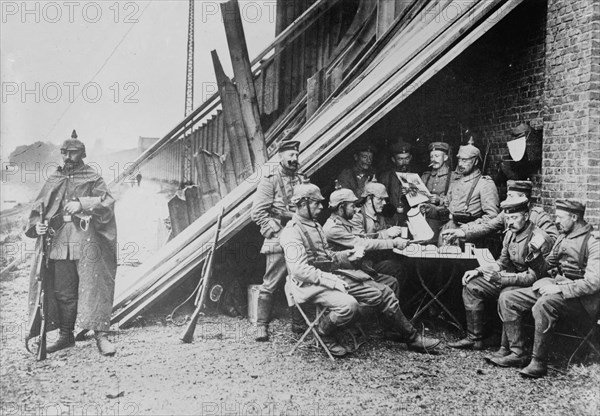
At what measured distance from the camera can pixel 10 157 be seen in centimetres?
518

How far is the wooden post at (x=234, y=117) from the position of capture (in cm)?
757

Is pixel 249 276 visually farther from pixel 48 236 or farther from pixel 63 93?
pixel 63 93

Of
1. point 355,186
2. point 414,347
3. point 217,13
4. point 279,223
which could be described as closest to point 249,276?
point 279,223

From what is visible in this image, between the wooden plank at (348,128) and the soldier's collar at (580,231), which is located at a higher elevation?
the wooden plank at (348,128)

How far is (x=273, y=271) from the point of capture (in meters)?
5.63

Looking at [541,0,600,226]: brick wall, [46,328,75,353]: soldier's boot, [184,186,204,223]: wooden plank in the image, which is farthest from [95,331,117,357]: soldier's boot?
[541,0,600,226]: brick wall

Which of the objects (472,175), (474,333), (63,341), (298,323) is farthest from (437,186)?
(63,341)

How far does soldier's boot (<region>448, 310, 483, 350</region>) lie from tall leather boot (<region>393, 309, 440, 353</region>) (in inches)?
11.3

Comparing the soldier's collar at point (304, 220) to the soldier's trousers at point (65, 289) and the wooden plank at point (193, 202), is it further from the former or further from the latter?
the wooden plank at point (193, 202)

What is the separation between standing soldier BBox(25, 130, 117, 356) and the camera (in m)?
4.95

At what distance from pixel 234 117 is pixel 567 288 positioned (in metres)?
4.84

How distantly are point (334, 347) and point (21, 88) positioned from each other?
3.92 m

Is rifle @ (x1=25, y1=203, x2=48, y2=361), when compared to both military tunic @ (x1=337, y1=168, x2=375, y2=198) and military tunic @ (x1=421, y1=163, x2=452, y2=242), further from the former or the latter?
military tunic @ (x1=421, y1=163, x2=452, y2=242)

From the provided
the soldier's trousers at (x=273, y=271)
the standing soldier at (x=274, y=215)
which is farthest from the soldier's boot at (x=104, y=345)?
the soldier's trousers at (x=273, y=271)
